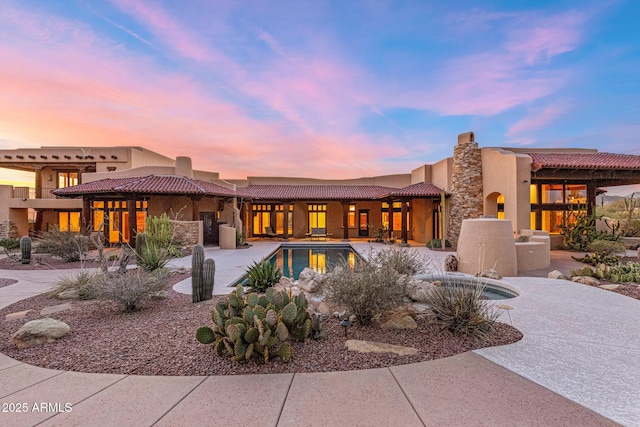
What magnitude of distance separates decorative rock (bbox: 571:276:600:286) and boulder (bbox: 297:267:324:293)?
7.41 metres

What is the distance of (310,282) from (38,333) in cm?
496

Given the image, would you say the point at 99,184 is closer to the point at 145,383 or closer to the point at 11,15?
the point at 11,15

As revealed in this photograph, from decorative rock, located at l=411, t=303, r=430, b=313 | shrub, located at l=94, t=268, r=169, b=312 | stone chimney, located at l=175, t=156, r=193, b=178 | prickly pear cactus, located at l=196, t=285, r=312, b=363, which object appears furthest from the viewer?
stone chimney, located at l=175, t=156, r=193, b=178

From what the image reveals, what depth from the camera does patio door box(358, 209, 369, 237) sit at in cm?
2503

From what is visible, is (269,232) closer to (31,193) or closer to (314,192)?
(314,192)

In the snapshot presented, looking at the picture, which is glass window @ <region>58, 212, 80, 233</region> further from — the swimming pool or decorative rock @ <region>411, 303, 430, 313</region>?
decorative rock @ <region>411, 303, 430, 313</region>

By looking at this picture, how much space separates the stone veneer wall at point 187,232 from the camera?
15.7 m

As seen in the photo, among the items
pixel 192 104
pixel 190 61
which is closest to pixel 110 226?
pixel 192 104

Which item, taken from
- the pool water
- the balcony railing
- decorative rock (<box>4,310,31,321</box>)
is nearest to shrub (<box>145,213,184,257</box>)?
the pool water

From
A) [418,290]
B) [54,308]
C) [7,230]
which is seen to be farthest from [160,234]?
[7,230]

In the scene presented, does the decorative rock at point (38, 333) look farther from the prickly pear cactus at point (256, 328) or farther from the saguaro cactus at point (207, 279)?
the prickly pear cactus at point (256, 328)

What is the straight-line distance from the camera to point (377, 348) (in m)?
3.87

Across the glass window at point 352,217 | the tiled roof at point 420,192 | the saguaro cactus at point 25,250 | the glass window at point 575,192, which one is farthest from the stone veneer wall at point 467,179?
the saguaro cactus at point 25,250

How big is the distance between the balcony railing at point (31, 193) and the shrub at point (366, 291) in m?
25.9
